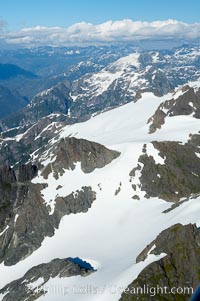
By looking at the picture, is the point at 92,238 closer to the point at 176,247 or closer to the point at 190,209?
the point at 190,209

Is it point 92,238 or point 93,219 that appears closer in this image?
point 92,238

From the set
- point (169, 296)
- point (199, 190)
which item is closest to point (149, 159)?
point (199, 190)

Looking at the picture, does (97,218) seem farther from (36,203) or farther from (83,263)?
(83,263)

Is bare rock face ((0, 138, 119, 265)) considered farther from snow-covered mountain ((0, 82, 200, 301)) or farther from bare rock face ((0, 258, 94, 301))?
bare rock face ((0, 258, 94, 301))

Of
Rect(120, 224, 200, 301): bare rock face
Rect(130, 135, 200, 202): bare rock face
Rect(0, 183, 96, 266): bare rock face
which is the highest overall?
Rect(120, 224, 200, 301): bare rock face

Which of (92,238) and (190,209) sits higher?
(190,209)

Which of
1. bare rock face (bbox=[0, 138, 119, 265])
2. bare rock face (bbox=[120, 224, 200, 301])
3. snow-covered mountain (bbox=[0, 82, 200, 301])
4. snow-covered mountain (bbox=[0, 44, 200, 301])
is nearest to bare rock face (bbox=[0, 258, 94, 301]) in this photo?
snow-covered mountain (bbox=[0, 44, 200, 301])
